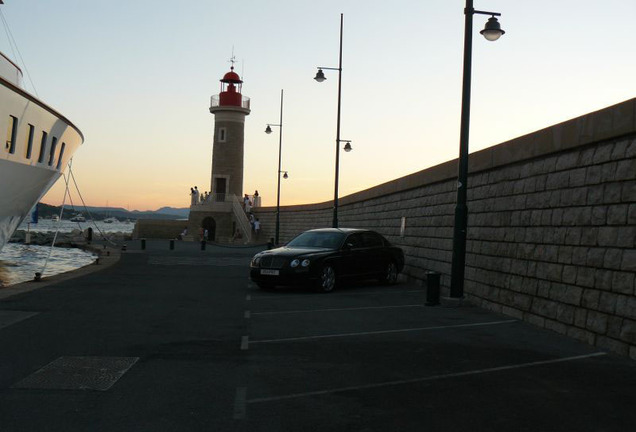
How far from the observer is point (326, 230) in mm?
17125

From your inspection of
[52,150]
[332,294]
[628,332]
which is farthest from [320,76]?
[628,332]

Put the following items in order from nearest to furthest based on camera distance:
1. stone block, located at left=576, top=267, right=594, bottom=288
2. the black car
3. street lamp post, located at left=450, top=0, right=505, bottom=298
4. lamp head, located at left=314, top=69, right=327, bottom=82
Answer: stone block, located at left=576, top=267, right=594, bottom=288 < street lamp post, located at left=450, top=0, right=505, bottom=298 < the black car < lamp head, located at left=314, top=69, right=327, bottom=82

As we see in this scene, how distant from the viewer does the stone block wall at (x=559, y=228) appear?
26.3ft

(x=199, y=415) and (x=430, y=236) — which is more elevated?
(x=430, y=236)

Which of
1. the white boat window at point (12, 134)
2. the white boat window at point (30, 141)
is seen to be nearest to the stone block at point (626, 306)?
the white boat window at point (12, 134)

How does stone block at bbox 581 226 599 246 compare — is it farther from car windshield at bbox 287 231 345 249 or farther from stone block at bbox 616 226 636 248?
car windshield at bbox 287 231 345 249

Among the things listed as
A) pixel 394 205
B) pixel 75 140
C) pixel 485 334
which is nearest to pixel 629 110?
pixel 485 334

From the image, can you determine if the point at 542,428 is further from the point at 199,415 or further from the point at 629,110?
the point at 629,110

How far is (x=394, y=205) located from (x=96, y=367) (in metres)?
15.8

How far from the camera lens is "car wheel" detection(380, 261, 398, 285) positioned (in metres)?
17.6

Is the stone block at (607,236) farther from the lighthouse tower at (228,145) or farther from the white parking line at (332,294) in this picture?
the lighthouse tower at (228,145)

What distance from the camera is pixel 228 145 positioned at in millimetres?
58531

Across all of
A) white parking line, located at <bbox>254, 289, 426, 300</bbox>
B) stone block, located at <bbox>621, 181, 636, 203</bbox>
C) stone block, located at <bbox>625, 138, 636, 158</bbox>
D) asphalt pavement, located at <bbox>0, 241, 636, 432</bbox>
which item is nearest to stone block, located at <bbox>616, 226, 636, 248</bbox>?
stone block, located at <bbox>621, 181, 636, 203</bbox>

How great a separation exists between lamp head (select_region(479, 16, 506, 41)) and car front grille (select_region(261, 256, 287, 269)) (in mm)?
6833
